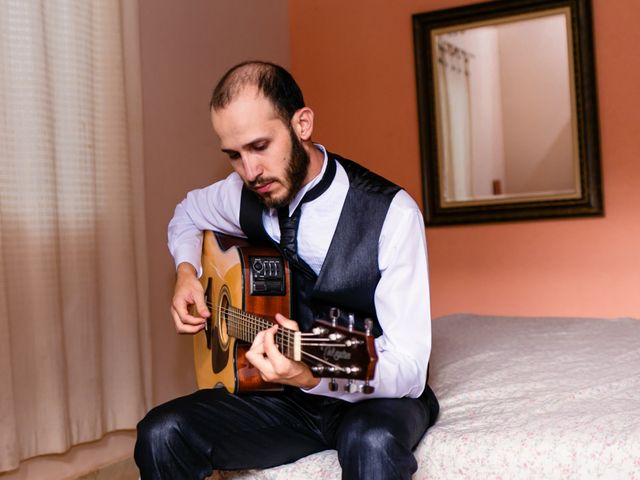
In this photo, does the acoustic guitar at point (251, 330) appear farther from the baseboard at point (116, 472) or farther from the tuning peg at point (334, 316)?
the baseboard at point (116, 472)

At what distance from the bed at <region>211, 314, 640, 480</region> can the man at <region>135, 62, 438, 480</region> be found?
0.07 meters

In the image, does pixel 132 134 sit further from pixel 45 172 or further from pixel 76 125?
pixel 45 172

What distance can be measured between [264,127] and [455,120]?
225 cm

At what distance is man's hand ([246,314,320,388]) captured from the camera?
4.18ft

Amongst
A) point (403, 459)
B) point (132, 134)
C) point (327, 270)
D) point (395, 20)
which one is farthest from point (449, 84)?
point (403, 459)

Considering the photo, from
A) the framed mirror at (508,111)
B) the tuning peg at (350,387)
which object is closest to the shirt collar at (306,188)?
the tuning peg at (350,387)

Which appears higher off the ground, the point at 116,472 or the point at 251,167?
the point at 251,167

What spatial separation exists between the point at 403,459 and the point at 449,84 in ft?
8.82

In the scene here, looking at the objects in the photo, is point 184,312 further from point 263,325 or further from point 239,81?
point 239,81

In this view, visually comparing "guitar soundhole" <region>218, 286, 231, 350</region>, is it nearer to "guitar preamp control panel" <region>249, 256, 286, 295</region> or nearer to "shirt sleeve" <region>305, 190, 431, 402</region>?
"guitar preamp control panel" <region>249, 256, 286, 295</region>

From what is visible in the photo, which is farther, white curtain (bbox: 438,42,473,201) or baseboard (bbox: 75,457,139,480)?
white curtain (bbox: 438,42,473,201)

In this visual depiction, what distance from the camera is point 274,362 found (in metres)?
1.28

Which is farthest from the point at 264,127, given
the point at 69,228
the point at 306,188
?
the point at 69,228

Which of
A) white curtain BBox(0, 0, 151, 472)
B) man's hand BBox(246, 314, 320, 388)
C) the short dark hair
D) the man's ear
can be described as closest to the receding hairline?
the short dark hair
